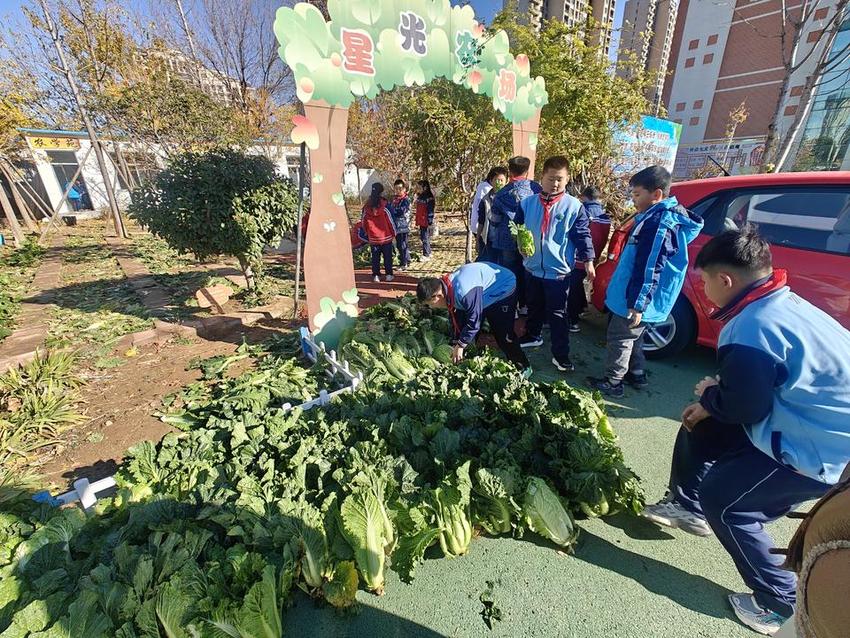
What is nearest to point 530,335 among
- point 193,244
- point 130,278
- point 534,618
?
point 534,618

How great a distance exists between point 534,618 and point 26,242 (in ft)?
47.6

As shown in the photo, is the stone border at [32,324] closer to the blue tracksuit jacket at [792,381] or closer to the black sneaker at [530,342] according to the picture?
the black sneaker at [530,342]

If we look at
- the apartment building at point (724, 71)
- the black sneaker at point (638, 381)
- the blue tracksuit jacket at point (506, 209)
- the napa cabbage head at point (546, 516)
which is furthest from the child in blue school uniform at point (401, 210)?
the apartment building at point (724, 71)

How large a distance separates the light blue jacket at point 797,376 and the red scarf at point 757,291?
0.12ft

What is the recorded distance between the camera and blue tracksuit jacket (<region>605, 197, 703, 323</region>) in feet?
9.98

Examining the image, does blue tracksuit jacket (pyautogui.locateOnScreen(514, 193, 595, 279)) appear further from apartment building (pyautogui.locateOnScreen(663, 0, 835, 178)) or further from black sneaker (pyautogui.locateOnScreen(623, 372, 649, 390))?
apartment building (pyautogui.locateOnScreen(663, 0, 835, 178))

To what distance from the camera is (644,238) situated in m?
3.11

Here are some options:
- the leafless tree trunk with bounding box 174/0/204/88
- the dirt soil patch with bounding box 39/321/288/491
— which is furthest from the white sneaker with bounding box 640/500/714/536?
the leafless tree trunk with bounding box 174/0/204/88

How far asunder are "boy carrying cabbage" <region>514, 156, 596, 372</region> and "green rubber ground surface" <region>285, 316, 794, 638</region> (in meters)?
2.05

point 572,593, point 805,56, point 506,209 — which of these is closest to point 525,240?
point 506,209

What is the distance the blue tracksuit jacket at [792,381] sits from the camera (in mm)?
1479

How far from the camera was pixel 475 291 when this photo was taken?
11.5 feet

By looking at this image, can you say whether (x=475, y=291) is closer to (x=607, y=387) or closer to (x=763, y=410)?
(x=607, y=387)

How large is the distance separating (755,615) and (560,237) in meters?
3.00
